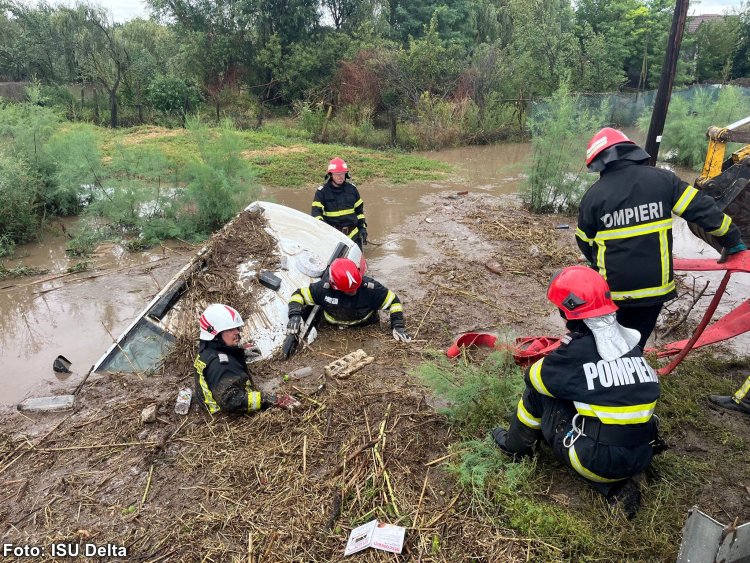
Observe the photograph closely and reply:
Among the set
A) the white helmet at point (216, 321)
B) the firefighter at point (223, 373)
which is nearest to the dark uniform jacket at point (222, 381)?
the firefighter at point (223, 373)

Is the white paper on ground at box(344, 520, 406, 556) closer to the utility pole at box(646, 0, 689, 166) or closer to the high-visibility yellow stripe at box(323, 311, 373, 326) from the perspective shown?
the high-visibility yellow stripe at box(323, 311, 373, 326)

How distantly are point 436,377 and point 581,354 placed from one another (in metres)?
1.09

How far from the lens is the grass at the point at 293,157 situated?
1331 centimetres

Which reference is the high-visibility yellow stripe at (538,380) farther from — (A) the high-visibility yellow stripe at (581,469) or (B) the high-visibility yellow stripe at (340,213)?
(B) the high-visibility yellow stripe at (340,213)

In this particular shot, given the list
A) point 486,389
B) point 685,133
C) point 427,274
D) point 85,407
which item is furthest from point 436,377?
point 685,133

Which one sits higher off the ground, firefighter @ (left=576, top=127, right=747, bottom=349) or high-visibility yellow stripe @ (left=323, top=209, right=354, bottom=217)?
firefighter @ (left=576, top=127, right=747, bottom=349)

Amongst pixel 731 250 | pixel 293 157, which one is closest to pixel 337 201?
pixel 731 250

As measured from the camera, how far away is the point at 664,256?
3.44m

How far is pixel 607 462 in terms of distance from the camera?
2510 mm

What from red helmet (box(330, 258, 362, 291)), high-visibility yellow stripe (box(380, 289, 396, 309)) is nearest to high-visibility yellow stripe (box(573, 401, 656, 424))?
red helmet (box(330, 258, 362, 291))

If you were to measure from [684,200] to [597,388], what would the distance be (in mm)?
1680

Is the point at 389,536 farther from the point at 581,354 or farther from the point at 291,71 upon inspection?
the point at 291,71

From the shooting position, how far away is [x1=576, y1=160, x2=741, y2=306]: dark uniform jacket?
332cm

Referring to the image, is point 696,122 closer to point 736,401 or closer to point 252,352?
point 736,401
